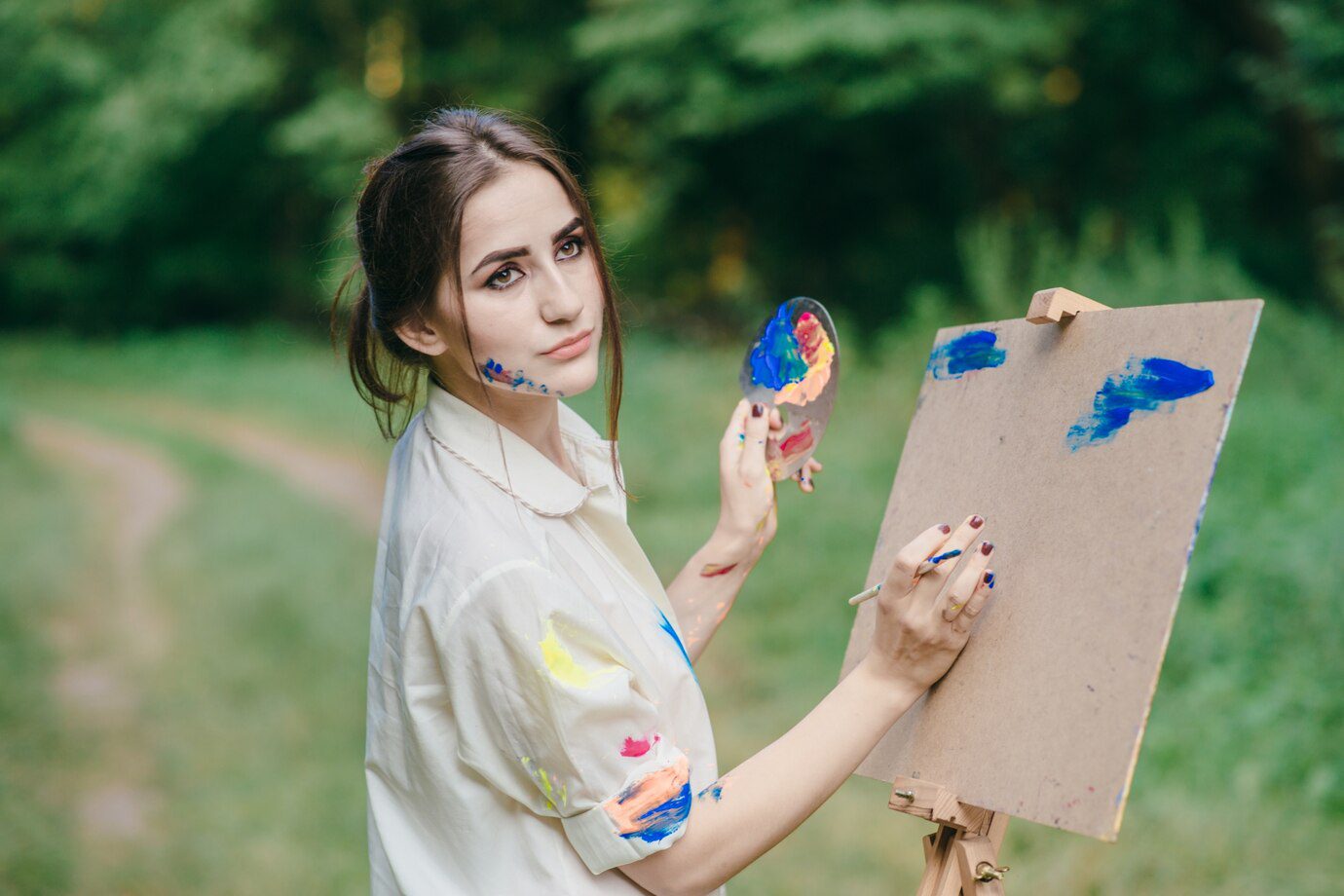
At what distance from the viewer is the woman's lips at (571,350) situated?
1.40 m

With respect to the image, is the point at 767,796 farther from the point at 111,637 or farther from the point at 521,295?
the point at 111,637

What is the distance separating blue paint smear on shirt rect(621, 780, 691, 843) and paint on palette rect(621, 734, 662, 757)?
0.06m

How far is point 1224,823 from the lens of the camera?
9.41ft

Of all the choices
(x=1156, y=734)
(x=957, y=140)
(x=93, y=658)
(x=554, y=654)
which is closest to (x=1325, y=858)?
(x=1156, y=734)

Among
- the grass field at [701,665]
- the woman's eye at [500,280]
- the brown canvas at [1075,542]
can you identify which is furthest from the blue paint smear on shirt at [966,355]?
the grass field at [701,665]

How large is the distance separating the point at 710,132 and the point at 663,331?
1.80 m

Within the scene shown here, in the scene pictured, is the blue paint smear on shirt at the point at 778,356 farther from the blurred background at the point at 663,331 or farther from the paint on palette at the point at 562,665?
the paint on palette at the point at 562,665

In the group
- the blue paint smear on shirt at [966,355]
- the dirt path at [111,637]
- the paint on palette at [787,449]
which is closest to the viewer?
the blue paint smear on shirt at [966,355]

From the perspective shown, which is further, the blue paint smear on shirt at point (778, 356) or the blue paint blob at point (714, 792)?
the blue paint smear on shirt at point (778, 356)

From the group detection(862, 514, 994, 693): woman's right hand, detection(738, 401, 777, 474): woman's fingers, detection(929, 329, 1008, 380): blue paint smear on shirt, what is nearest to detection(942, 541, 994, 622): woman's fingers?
detection(862, 514, 994, 693): woman's right hand

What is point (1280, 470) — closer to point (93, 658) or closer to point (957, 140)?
point (93, 658)

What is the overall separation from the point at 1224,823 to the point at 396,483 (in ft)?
7.68

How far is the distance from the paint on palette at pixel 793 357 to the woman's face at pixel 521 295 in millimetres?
431

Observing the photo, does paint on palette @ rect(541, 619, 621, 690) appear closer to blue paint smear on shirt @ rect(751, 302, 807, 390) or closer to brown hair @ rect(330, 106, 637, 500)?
brown hair @ rect(330, 106, 637, 500)
